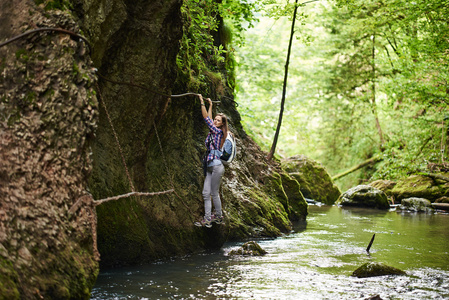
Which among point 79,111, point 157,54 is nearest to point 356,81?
point 157,54

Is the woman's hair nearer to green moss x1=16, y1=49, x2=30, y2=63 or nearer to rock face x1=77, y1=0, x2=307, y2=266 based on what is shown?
rock face x1=77, y1=0, x2=307, y2=266

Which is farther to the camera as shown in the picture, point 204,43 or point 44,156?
point 204,43

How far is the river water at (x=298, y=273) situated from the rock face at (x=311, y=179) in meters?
11.8

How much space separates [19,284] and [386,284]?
197 inches

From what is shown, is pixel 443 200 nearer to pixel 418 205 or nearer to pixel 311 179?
pixel 418 205

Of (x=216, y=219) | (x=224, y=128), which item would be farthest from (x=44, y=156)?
(x=216, y=219)

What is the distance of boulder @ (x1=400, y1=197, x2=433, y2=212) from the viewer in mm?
19453

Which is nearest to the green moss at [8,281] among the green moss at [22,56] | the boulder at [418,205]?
the green moss at [22,56]

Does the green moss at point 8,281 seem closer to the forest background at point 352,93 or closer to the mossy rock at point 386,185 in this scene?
the forest background at point 352,93

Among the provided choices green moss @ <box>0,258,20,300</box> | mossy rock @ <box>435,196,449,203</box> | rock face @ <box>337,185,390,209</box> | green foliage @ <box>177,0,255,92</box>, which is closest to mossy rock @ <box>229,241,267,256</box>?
green foliage @ <box>177,0,255,92</box>

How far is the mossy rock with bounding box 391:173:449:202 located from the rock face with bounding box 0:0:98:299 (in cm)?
1977

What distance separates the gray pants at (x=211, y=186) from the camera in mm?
8266

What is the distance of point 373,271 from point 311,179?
1688 cm

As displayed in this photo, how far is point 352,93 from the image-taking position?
27547 mm
